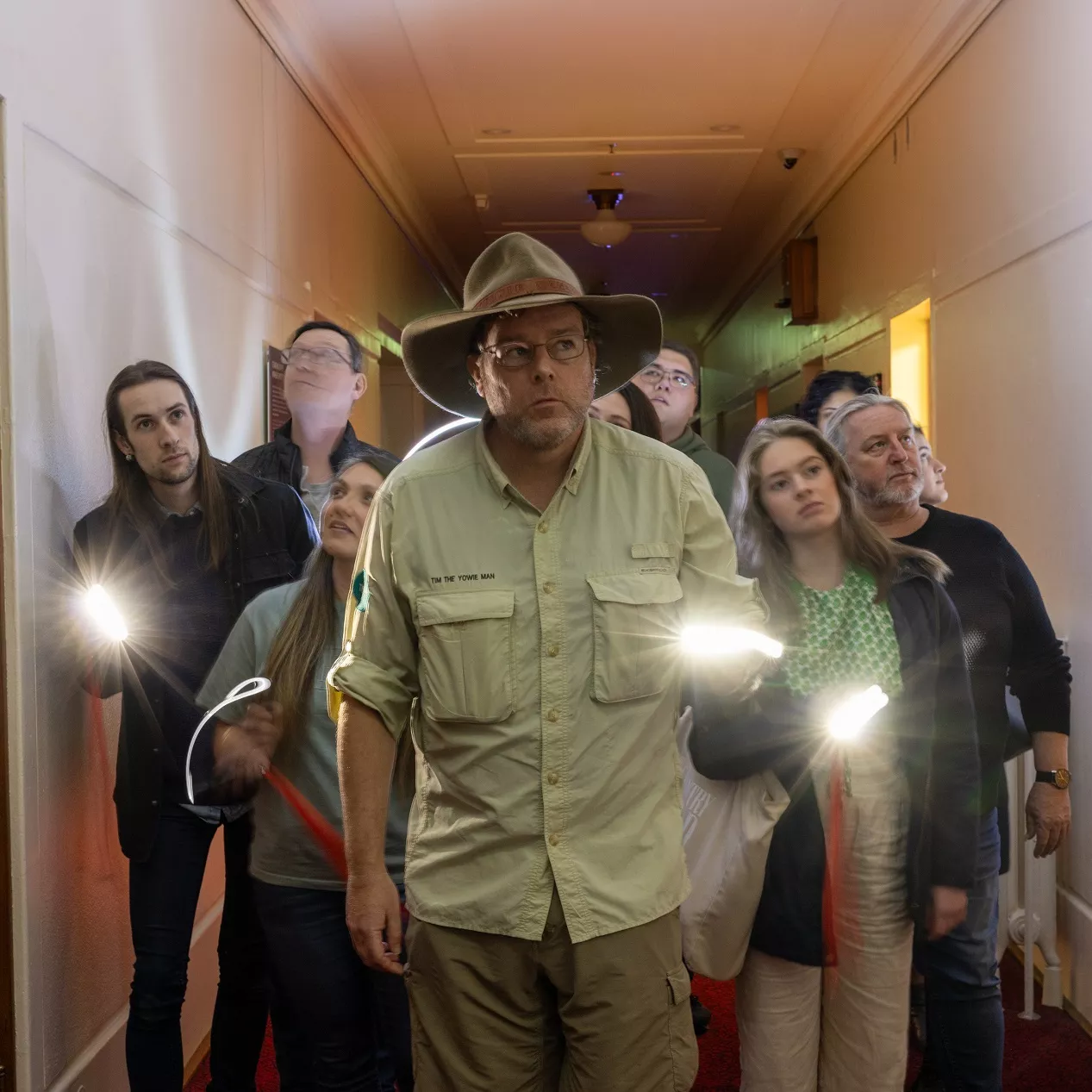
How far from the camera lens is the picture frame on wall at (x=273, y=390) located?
390 cm

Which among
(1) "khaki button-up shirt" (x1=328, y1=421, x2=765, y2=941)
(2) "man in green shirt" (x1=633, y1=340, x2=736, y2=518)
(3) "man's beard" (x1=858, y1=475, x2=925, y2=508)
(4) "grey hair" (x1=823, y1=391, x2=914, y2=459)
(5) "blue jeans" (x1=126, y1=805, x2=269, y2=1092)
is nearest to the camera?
(1) "khaki button-up shirt" (x1=328, y1=421, x2=765, y2=941)

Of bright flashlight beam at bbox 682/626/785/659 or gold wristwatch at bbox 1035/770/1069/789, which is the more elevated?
bright flashlight beam at bbox 682/626/785/659

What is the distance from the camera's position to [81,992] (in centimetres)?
243

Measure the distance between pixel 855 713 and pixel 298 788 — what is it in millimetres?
1011

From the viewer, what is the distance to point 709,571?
1747 mm

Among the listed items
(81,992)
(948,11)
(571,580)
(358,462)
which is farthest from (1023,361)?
(81,992)

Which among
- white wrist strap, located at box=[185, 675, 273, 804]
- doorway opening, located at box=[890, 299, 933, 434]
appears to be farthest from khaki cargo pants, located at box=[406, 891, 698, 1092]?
doorway opening, located at box=[890, 299, 933, 434]

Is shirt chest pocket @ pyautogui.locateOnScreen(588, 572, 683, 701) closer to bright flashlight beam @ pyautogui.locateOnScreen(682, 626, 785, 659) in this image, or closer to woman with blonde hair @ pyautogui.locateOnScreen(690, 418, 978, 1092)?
bright flashlight beam @ pyautogui.locateOnScreen(682, 626, 785, 659)

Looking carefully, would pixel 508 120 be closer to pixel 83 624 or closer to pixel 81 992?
pixel 83 624

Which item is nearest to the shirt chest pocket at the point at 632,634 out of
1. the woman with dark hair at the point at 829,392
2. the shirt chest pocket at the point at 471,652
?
the shirt chest pocket at the point at 471,652

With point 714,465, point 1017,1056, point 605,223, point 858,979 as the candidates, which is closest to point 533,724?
point 858,979

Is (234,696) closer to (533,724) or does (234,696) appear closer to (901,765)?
(533,724)

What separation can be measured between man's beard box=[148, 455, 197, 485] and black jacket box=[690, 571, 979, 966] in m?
1.15

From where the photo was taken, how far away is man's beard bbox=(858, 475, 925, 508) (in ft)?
8.12
